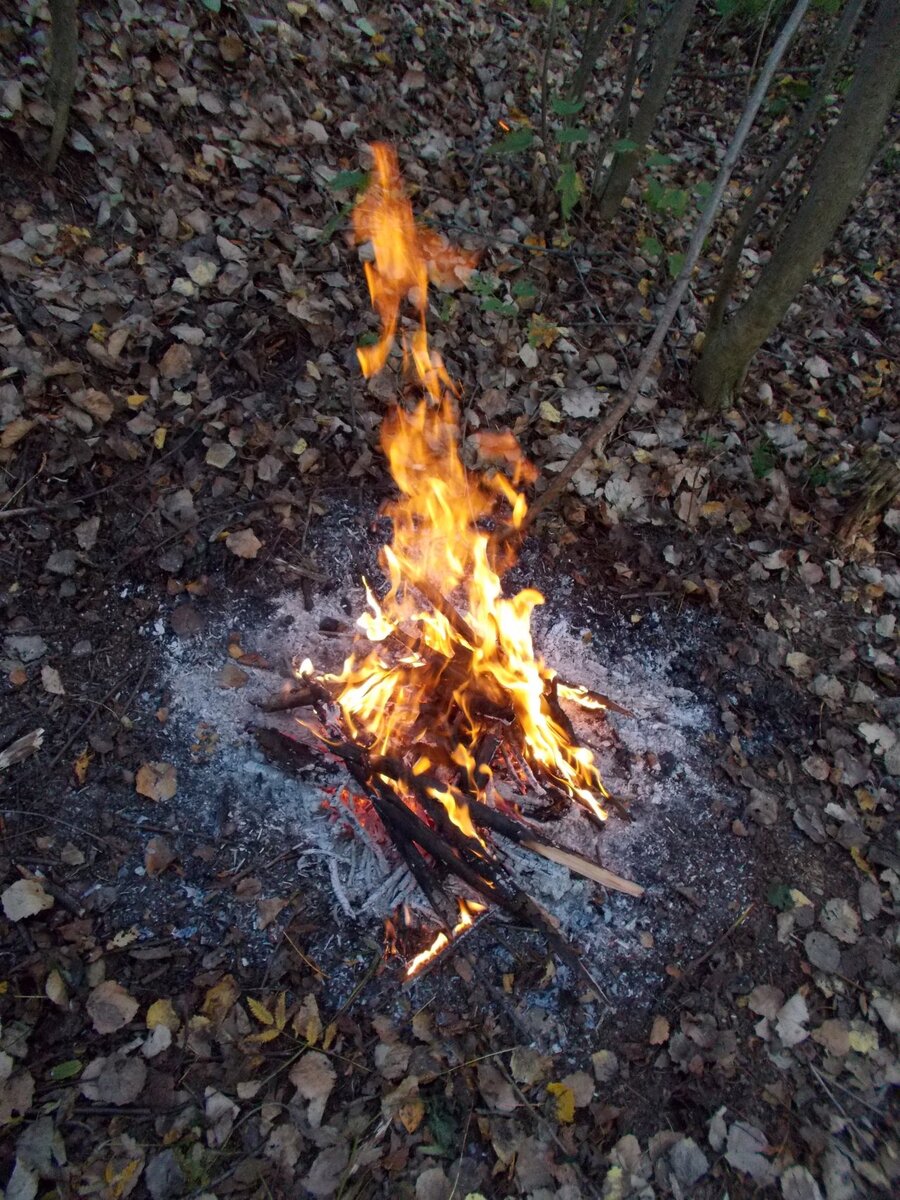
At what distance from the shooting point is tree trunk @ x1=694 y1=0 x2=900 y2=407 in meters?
3.65

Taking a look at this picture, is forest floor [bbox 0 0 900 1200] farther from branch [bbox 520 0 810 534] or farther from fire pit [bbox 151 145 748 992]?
branch [bbox 520 0 810 534]

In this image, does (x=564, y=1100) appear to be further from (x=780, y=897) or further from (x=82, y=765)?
(x=82, y=765)

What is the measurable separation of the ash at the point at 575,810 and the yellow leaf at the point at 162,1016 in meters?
0.61

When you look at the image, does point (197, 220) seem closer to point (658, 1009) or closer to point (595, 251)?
point (595, 251)

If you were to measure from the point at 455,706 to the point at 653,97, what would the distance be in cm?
472

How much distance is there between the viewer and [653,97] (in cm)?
518

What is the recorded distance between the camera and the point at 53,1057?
7.87ft

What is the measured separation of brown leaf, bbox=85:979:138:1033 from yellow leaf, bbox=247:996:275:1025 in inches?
15.3

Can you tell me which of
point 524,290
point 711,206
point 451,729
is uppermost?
point 711,206

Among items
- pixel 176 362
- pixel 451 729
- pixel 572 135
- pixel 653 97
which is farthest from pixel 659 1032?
pixel 653 97

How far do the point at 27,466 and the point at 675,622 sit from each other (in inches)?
131

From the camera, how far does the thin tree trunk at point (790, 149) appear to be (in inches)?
161

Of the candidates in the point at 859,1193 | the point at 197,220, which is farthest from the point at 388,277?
the point at 859,1193

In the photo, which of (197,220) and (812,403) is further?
(812,403)
